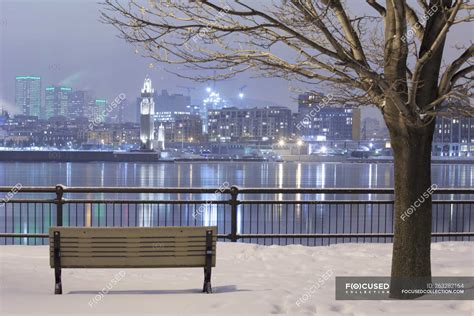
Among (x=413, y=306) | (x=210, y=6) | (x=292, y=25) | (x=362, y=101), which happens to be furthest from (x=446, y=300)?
(x=210, y=6)

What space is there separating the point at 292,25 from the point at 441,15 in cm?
191

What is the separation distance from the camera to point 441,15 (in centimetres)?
798

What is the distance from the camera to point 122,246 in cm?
760

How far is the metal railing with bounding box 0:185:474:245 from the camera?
12.0m

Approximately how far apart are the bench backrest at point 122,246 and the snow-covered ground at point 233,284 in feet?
1.30

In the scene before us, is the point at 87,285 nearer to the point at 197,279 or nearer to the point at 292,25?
the point at 197,279

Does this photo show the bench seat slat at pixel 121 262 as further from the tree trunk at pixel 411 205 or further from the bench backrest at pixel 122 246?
the tree trunk at pixel 411 205

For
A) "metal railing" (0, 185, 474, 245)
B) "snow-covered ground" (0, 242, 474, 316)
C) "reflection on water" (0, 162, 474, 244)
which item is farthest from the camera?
"reflection on water" (0, 162, 474, 244)

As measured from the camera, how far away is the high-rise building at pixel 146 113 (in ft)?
559

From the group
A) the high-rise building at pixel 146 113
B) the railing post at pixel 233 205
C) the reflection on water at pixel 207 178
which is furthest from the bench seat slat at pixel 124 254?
the high-rise building at pixel 146 113

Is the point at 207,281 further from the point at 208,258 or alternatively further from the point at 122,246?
the point at 122,246

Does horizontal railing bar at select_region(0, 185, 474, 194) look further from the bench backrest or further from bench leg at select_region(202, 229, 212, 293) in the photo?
the bench backrest

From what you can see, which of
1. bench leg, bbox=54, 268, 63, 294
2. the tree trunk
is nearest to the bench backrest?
bench leg, bbox=54, 268, 63, 294

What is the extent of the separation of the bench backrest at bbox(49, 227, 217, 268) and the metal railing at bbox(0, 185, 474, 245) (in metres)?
3.77
